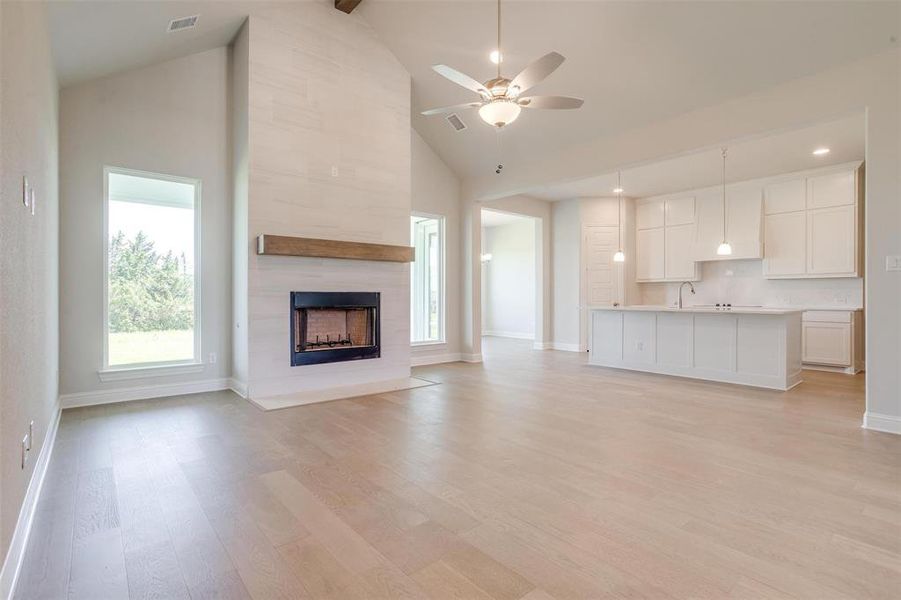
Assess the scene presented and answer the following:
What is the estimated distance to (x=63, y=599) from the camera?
166 cm

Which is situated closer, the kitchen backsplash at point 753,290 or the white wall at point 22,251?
the white wall at point 22,251

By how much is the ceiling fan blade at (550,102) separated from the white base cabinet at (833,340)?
605 cm

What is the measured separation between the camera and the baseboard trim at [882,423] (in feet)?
12.0

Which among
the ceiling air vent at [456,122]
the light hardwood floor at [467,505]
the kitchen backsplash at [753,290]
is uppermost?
the ceiling air vent at [456,122]

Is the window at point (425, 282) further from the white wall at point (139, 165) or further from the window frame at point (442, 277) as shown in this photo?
the white wall at point (139, 165)

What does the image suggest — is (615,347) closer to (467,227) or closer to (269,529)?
(467,227)

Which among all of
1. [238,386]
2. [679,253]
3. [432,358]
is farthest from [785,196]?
[238,386]

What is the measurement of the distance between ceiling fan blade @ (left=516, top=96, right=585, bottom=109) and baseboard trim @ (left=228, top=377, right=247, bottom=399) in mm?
3915

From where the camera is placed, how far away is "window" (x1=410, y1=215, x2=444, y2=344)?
772cm

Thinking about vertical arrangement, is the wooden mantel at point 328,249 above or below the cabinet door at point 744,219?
below

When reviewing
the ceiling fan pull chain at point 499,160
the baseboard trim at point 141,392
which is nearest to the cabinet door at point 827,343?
the ceiling fan pull chain at point 499,160

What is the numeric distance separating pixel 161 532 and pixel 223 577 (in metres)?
0.58

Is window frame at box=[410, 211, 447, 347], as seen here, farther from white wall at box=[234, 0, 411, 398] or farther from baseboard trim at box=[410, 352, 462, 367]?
white wall at box=[234, 0, 411, 398]

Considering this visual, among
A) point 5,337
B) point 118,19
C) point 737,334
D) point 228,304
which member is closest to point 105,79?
point 118,19
